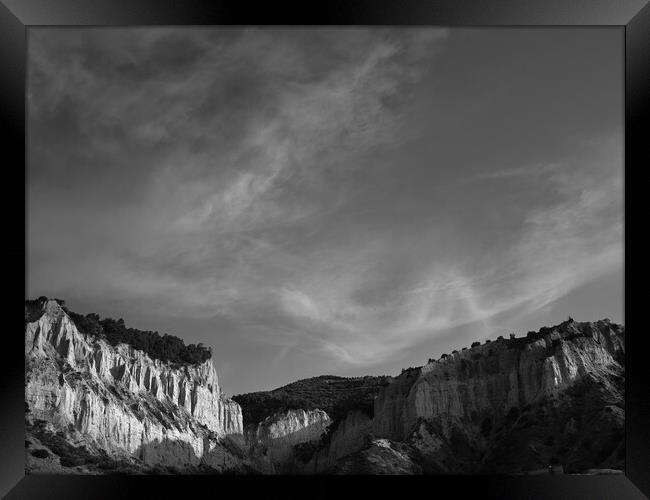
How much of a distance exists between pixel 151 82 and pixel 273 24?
27.0m

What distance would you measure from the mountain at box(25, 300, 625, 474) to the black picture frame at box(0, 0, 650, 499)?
70.5 feet

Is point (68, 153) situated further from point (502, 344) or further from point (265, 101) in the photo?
point (502, 344)

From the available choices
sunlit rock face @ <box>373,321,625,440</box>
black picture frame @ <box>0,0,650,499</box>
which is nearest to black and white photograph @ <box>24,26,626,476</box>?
sunlit rock face @ <box>373,321,625,440</box>

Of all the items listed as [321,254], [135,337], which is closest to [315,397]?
[321,254]

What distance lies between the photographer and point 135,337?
43.8m

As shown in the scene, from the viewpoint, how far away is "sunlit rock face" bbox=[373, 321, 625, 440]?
40.6 metres

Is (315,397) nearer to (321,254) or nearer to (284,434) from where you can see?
(284,434)

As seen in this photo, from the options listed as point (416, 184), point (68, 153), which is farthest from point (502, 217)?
point (68, 153)

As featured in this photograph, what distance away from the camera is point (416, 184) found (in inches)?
1560

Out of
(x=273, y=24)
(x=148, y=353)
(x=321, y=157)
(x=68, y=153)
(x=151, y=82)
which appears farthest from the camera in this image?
(x=148, y=353)

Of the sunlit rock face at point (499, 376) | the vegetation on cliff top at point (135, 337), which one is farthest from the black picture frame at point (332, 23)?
the sunlit rock face at point (499, 376)

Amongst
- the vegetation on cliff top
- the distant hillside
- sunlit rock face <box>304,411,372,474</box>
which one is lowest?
sunlit rock face <box>304,411,372,474</box>

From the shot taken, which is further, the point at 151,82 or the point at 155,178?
the point at 155,178

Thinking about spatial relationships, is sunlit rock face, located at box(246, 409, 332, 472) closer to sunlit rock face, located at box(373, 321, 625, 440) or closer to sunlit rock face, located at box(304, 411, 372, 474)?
sunlit rock face, located at box(304, 411, 372, 474)
